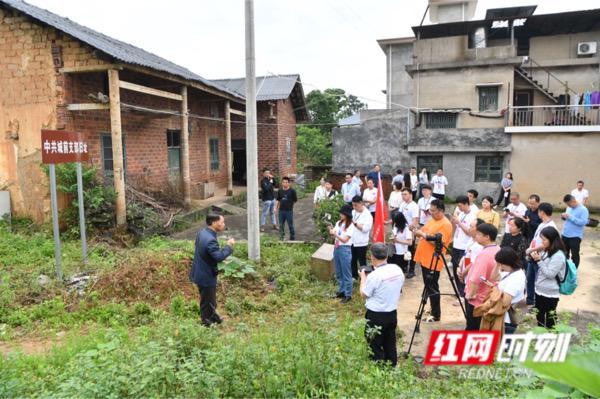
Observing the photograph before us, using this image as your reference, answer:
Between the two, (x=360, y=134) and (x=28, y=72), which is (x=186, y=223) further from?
(x=360, y=134)

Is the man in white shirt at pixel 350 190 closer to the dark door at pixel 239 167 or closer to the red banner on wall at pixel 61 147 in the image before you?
the red banner on wall at pixel 61 147

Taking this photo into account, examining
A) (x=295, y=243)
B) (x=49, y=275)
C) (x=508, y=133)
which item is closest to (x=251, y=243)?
(x=295, y=243)

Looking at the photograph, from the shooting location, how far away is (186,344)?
3.80 m

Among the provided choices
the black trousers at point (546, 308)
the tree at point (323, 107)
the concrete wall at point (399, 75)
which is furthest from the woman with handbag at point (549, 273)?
the tree at point (323, 107)

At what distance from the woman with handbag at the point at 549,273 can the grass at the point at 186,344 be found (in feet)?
5.25

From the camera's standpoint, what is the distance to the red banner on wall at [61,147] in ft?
22.0

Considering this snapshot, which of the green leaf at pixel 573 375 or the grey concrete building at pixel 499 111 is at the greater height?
the grey concrete building at pixel 499 111

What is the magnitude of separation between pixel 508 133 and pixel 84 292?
48.9 ft

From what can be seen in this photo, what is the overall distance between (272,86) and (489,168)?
9.75 metres

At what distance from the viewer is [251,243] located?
7.96 m

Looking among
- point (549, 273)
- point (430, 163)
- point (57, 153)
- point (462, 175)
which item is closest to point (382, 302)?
point (549, 273)

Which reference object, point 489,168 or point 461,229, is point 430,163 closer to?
point 489,168

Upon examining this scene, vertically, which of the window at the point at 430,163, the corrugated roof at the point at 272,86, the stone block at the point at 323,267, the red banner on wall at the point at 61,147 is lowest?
the stone block at the point at 323,267

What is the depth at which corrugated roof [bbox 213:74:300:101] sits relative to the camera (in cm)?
1802
